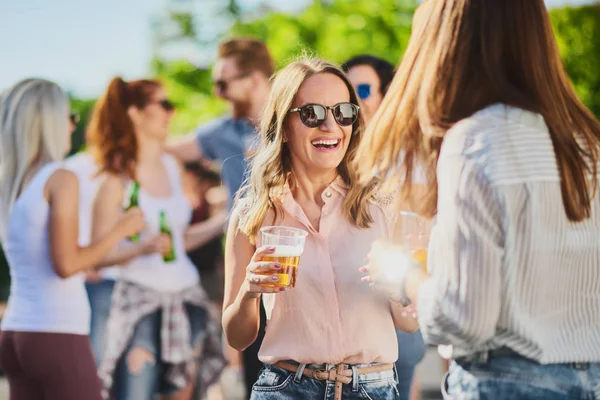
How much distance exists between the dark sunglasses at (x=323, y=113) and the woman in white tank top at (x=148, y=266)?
255 cm

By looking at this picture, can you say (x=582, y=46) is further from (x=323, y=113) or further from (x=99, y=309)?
(x=323, y=113)

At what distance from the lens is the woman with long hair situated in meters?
2.18

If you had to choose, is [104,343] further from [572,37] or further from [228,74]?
[572,37]

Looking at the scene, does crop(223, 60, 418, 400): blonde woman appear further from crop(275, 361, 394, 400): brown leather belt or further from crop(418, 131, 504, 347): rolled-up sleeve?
crop(418, 131, 504, 347): rolled-up sleeve

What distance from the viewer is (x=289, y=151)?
10.8 ft

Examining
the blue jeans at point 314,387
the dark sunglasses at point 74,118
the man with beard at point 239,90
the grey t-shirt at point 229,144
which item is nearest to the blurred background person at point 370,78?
the grey t-shirt at point 229,144

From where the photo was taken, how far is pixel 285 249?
2.73 m

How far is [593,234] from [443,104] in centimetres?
54

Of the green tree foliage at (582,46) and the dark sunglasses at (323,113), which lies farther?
the green tree foliage at (582,46)

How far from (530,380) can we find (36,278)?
278cm

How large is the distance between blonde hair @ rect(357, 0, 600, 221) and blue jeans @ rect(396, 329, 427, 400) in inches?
71.0

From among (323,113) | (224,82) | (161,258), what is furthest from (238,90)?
(323,113)

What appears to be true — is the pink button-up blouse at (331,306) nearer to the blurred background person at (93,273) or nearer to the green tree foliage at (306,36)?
the blurred background person at (93,273)

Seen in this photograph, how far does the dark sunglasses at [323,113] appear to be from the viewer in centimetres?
312
